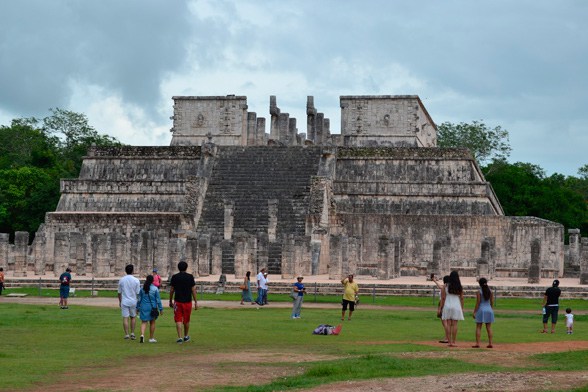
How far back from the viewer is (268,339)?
20828 mm

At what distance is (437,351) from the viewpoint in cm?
1872


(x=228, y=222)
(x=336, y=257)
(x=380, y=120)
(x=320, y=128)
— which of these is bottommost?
(x=336, y=257)

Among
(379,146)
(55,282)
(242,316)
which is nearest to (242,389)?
(242,316)

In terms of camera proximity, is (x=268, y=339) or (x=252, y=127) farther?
(x=252, y=127)

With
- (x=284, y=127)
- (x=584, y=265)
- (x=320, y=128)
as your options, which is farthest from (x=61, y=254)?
(x=584, y=265)

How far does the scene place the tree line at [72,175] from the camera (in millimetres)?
61688

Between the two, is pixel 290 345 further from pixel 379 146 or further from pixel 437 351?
pixel 379 146

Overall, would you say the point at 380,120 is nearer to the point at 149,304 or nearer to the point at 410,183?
the point at 410,183

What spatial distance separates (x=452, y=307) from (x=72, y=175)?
51028 mm

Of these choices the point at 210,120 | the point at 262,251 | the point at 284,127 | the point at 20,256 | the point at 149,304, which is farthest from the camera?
the point at 284,127

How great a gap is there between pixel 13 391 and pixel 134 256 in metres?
28.8

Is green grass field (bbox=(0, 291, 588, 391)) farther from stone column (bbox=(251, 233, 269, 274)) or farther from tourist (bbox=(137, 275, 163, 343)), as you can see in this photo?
stone column (bbox=(251, 233, 269, 274))

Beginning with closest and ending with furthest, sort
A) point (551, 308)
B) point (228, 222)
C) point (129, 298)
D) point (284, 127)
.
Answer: point (129, 298), point (551, 308), point (228, 222), point (284, 127)

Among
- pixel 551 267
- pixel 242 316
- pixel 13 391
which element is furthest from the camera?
pixel 551 267
